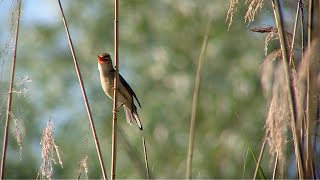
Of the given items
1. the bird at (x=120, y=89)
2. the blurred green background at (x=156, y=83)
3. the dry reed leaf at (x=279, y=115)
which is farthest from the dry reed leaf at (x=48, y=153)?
the blurred green background at (x=156, y=83)

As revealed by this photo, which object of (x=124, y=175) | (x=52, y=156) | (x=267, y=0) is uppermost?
(x=267, y=0)

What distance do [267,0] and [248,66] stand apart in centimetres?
870

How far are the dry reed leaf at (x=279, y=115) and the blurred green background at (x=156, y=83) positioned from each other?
7930mm

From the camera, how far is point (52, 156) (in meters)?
2.59

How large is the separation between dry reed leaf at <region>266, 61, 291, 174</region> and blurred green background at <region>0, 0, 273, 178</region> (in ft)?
26.0

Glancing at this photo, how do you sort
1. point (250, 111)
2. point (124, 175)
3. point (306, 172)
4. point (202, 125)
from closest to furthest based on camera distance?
1. point (306, 172)
2. point (124, 175)
3. point (250, 111)
4. point (202, 125)

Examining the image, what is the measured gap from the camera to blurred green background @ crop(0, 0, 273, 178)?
11.1 metres

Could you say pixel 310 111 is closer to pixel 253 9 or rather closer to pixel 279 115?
pixel 279 115

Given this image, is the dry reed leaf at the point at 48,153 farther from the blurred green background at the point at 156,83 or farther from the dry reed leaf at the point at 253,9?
the blurred green background at the point at 156,83

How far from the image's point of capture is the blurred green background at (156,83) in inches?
435

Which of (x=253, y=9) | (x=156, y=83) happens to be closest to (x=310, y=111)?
(x=253, y=9)

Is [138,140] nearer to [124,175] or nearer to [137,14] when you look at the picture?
[124,175]

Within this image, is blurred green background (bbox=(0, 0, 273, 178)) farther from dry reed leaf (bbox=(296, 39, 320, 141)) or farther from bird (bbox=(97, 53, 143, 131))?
dry reed leaf (bbox=(296, 39, 320, 141))

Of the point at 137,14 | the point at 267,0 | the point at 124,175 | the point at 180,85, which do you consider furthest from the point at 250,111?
the point at 267,0
